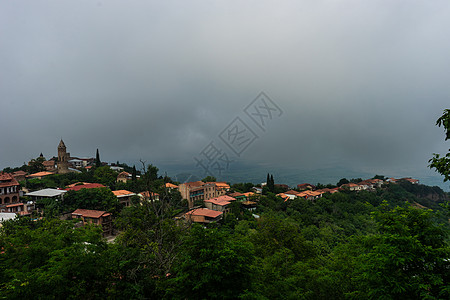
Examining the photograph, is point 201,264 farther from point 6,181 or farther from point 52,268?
point 6,181

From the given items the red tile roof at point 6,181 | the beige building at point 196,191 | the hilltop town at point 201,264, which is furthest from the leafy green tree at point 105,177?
the hilltop town at point 201,264

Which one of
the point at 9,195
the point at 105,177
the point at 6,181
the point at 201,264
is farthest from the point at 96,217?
the point at 201,264

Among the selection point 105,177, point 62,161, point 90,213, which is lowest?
point 90,213

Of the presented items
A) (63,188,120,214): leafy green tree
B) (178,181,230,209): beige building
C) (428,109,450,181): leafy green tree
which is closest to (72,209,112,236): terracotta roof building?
(63,188,120,214): leafy green tree

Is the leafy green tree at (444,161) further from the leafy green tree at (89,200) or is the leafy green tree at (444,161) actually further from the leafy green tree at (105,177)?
A: the leafy green tree at (105,177)

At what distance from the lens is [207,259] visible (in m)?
5.89

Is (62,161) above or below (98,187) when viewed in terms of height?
above

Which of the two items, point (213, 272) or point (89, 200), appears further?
point (89, 200)

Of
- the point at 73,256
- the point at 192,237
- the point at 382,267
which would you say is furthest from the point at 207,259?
the point at 382,267

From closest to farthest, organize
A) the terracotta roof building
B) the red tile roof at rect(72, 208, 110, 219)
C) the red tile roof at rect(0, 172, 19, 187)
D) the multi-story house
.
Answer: the terracotta roof building < the red tile roof at rect(72, 208, 110, 219) < the multi-story house < the red tile roof at rect(0, 172, 19, 187)

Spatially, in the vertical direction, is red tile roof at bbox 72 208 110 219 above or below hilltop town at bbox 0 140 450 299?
above

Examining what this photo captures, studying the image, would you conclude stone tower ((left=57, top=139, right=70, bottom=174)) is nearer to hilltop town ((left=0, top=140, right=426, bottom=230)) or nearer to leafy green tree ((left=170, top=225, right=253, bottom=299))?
hilltop town ((left=0, top=140, right=426, bottom=230))

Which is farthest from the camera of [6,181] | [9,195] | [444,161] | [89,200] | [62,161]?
[62,161]

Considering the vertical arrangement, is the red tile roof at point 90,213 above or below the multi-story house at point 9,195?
below
